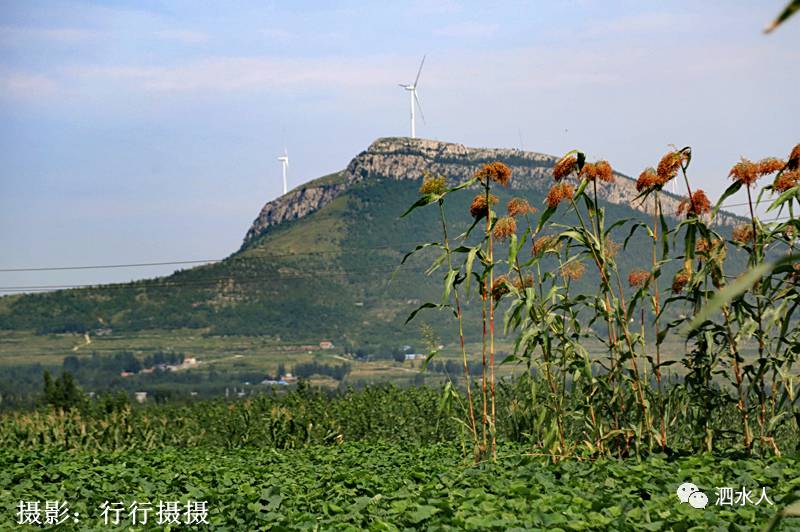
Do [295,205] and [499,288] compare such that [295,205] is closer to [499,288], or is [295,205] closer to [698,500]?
[499,288]

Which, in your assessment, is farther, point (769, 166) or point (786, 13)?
point (769, 166)

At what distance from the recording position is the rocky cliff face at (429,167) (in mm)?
150875

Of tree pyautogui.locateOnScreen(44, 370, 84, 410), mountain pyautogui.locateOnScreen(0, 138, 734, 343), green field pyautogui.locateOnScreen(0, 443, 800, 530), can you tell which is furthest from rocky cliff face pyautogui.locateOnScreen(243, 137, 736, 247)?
green field pyautogui.locateOnScreen(0, 443, 800, 530)

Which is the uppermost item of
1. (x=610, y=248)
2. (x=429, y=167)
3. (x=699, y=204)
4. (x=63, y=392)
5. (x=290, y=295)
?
(x=429, y=167)

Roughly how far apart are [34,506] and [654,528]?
4.78m

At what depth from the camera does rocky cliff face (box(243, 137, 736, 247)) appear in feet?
495

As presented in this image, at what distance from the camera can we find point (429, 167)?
150 metres

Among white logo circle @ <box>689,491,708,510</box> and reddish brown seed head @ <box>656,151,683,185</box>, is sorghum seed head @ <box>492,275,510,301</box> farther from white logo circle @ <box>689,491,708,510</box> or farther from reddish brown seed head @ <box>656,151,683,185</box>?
white logo circle @ <box>689,491,708,510</box>

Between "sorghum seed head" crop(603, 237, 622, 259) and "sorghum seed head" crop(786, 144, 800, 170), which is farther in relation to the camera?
"sorghum seed head" crop(603, 237, 622, 259)

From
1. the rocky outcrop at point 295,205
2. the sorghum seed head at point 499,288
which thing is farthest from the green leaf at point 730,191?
the rocky outcrop at point 295,205

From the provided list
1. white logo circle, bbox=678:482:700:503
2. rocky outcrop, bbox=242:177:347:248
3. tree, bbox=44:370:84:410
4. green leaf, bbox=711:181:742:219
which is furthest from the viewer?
rocky outcrop, bbox=242:177:347:248

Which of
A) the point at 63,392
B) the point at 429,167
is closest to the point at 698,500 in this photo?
the point at 63,392

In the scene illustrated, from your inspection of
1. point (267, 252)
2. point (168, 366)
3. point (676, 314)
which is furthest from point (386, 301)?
point (676, 314)

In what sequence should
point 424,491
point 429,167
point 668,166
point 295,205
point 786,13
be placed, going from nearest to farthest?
point 786,13, point 424,491, point 668,166, point 429,167, point 295,205
